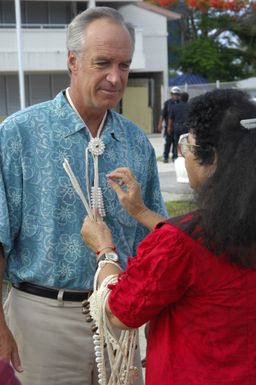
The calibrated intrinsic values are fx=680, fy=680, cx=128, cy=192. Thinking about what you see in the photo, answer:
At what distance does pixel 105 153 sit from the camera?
2617 millimetres

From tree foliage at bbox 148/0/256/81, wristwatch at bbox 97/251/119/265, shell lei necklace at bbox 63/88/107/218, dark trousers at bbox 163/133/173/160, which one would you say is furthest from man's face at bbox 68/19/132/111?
tree foliage at bbox 148/0/256/81

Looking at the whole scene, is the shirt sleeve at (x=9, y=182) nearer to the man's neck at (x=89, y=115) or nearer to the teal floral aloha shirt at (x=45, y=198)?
the teal floral aloha shirt at (x=45, y=198)

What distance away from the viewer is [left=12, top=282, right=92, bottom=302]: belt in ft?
8.27

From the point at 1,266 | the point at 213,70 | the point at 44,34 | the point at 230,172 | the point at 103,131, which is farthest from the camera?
the point at 213,70

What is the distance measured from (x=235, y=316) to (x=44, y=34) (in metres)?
23.3

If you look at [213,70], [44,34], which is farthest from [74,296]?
[213,70]

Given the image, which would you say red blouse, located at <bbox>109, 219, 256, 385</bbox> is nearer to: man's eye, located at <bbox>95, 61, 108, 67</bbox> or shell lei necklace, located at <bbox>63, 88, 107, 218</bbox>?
shell lei necklace, located at <bbox>63, 88, 107, 218</bbox>

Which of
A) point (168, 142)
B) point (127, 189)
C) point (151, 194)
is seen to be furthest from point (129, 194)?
point (168, 142)

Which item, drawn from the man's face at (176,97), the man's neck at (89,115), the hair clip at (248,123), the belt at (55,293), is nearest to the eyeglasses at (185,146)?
the hair clip at (248,123)

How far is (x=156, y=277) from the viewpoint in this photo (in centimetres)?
191

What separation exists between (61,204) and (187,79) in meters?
31.5

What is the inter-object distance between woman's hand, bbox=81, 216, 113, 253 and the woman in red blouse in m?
0.23

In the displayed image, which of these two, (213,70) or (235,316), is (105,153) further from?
(213,70)

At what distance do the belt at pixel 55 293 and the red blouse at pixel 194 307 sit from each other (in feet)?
1.76
